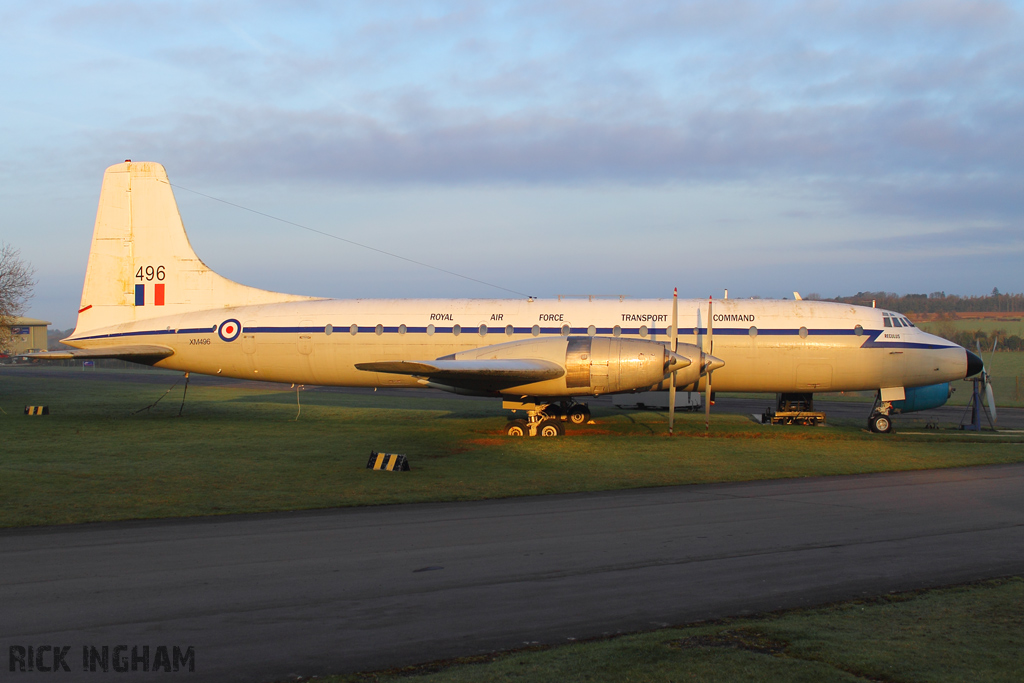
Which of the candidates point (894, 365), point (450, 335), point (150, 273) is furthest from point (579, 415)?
point (150, 273)

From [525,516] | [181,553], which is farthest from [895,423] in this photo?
[181,553]

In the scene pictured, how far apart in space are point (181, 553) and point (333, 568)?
2015 mm

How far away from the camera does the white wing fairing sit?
→ 786 inches

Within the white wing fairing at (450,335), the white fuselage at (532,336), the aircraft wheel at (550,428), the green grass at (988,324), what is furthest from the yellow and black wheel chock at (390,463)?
the green grass at (988,324)

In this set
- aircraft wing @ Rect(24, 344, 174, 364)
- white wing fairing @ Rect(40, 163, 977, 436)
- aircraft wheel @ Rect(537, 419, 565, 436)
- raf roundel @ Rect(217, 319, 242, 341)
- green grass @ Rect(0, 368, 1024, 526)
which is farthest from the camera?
raf roundel @ Rect(217, 319, 242, 341)

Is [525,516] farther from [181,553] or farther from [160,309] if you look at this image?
[160,309]

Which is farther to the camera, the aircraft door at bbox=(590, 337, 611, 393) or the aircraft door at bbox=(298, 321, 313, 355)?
the aircraft door at bbox=(298, 321, 313, 355)

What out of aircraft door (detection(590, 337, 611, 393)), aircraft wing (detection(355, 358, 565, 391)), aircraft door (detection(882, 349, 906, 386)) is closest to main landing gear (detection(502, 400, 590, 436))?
aircraft wing (detection(355, 358, 565, 391))

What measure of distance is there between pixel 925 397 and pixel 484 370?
16.0 meters

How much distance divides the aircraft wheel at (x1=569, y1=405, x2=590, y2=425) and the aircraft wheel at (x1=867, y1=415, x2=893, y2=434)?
875 centimetres

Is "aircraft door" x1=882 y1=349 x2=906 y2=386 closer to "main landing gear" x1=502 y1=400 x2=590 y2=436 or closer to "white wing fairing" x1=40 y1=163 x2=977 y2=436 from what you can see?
"white wing fairing" x1=40 y1=163 x2=977 y2=436

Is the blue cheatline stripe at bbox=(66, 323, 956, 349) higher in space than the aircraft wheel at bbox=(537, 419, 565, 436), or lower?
higher

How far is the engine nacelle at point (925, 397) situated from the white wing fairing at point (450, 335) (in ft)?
10.8

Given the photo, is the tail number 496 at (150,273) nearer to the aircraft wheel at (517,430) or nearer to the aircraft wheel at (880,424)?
the aircraft wheel at (517,430)
